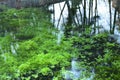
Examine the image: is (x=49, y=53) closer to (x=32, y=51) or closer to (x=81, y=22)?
(x=32, y=51)

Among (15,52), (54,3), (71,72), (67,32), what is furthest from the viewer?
Result: (54,3)

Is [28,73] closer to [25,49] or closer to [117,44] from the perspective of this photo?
[25,49]

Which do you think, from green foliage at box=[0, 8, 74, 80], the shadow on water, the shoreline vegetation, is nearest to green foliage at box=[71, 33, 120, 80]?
the shoreline vegetation

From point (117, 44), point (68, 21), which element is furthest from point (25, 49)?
point (68, 21)

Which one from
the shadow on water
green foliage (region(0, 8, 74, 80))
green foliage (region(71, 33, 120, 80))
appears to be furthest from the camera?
green foliage (region(0, 8, 74, 80))

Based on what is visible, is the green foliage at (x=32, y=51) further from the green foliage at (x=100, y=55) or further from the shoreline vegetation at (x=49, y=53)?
the green foliage at (x=100, y=55)

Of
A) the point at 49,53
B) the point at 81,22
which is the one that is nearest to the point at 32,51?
the point at 49,53

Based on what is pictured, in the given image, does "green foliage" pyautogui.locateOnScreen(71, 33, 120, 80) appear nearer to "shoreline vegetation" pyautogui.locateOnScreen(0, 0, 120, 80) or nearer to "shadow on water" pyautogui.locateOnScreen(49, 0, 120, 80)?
"shoreline vegetation" pyautogui.locateOnScreen(0, 0, 120, 80)

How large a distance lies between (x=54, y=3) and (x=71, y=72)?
22.2m

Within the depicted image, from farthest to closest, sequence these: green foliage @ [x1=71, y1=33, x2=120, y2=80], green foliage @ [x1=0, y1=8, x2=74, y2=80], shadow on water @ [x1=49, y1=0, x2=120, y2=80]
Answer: green foliage @ [x1=0, y1=8, x2=74, y2=80] < shadow on water @ [x1=49, y1=0, x2=120, y2=80] < green foliage @ [x1=71, y1=33, x2=120, y2=80]

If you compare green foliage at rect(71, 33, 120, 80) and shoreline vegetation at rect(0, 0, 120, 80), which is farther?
shoreline vegetation at rect(0, 0, 120, 80)

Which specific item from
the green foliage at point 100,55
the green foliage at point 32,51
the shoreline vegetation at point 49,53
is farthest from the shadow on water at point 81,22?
the green foliage at point 32,51

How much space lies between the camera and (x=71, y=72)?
1420 cm

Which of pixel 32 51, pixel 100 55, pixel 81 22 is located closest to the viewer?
pixel 100 55
